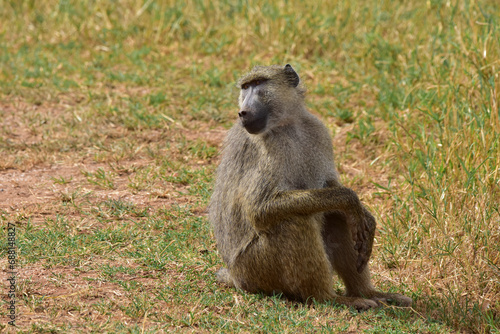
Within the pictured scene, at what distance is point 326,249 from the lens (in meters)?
4.77

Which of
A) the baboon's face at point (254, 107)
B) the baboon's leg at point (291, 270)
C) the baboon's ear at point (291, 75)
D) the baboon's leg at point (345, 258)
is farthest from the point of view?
the baboon's ear at point (291, 75)

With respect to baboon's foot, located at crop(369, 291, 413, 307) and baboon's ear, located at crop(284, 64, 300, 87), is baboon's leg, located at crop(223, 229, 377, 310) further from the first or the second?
baboon's ear, located at crop(284, 64, 300, 87)

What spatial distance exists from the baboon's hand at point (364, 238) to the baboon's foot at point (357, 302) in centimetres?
21

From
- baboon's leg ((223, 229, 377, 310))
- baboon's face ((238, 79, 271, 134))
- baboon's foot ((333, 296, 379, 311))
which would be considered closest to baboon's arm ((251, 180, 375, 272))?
baboon's leg ((223, 229, 377, 310))

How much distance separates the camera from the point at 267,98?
4680 mm

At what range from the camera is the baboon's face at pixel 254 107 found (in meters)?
4.51

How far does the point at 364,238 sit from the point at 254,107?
1068 millimetres

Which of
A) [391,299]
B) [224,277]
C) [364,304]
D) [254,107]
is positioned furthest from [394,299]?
[254,107]

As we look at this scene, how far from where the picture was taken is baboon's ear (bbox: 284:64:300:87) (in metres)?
4.88

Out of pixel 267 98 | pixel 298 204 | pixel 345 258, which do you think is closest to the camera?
pixel 298 204

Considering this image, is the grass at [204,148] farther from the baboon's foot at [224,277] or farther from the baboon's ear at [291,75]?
the baboon's ear at [291,75]

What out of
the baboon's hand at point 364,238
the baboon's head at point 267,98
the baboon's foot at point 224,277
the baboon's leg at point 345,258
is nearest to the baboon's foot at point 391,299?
the baboon's leg at point 345,258

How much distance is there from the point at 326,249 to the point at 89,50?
5.31m

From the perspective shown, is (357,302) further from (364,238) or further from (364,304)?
(364,238)
